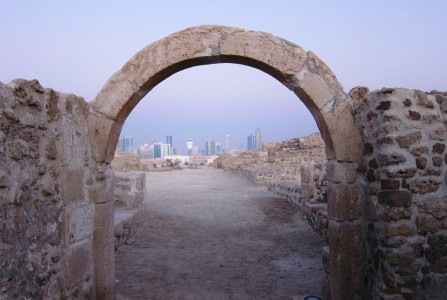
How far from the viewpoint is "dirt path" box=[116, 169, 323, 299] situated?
14.3 ft

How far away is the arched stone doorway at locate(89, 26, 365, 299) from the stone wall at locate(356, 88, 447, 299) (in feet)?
0.94

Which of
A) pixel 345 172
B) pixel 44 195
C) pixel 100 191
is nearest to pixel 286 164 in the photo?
pixel 345 172

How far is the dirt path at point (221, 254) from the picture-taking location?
435 centimetres

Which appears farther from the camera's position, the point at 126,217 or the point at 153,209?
the point at 153,209

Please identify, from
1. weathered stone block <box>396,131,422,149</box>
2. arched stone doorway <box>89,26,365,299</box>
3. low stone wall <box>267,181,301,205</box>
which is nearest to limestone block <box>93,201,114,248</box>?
arched stone doorway <box>89,26,365,299</box>

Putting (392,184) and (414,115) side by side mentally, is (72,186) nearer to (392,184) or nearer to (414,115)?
(392,184)

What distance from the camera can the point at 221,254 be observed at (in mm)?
5727

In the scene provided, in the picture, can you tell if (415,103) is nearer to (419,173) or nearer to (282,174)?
(419,173)

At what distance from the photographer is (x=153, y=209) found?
344 inches

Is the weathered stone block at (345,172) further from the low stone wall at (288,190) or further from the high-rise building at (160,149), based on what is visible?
the high-rise building at (160,149)

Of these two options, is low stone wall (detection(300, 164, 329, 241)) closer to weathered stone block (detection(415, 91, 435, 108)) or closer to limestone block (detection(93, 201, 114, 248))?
weathered stone block (detection(415, 91, 435, 108))

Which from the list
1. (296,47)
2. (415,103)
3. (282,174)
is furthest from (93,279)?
(282,174)

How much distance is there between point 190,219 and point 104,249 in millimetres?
4637

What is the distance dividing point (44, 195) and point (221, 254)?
11.6 feet
